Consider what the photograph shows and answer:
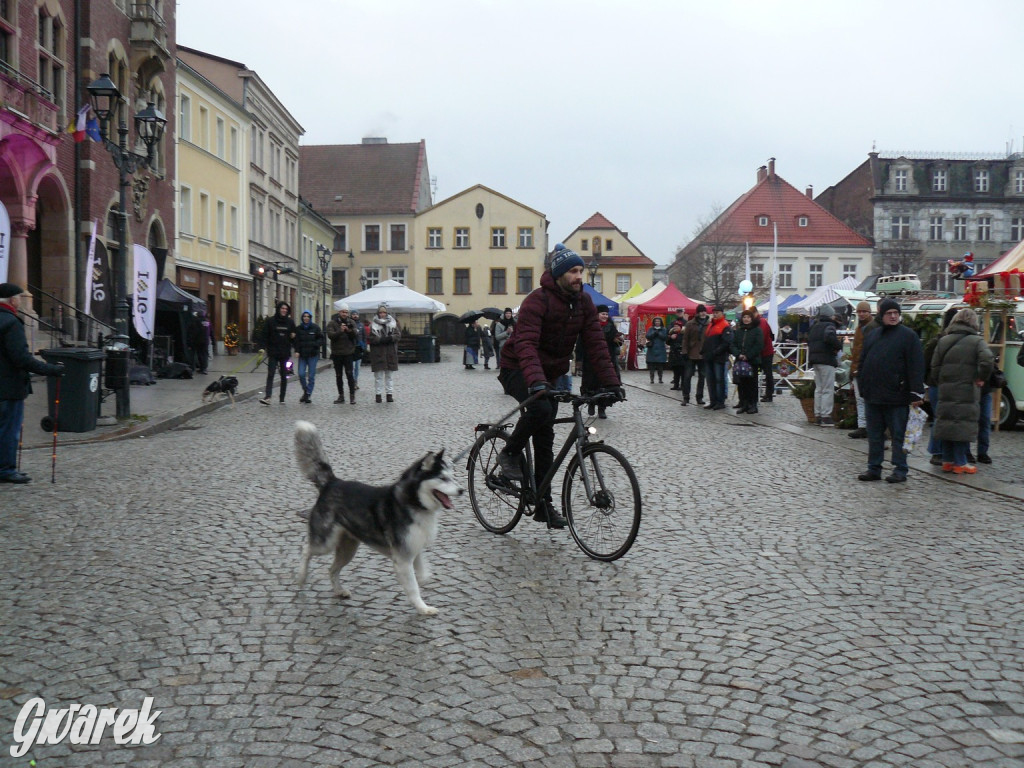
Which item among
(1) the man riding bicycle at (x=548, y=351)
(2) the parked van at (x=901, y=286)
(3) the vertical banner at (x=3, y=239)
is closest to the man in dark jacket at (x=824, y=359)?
(1) the man riding bicycle at (x=548, y=351)

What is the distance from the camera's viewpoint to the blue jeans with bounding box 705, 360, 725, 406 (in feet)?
59.9

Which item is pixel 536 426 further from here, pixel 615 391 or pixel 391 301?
pixel 391 301

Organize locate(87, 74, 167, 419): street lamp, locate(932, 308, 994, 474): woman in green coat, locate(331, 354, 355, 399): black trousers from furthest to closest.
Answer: locate(331, 354, 355, 399): black trousers < locate(87, 74, 167, 419): street lamp < locate(932, 308, 994, 474): woman in green coat

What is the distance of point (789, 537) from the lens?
7.09 metres

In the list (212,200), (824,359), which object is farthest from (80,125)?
(212,200)

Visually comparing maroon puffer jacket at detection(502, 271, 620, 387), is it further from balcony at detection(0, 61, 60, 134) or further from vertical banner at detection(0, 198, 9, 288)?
A: balcony at detection(0, 61, 60, 134)

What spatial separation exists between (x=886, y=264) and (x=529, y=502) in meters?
71.5

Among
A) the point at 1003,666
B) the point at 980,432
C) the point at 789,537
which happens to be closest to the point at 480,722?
the point at 1003,666

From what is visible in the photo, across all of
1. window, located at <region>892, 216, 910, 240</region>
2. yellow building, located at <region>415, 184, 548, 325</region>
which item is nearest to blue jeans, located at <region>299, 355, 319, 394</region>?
yellow building, located at <region>415, 184, 548, 325</region>

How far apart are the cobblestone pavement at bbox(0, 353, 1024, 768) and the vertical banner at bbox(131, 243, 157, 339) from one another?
25.2ft

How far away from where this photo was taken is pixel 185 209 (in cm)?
3747

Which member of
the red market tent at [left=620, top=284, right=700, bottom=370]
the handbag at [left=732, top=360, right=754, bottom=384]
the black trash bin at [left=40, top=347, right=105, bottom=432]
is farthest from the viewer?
the red market tent at [left=620, top=284, right=700, bottom=370]

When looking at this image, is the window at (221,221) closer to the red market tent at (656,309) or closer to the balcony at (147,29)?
the balcony at (147,29)

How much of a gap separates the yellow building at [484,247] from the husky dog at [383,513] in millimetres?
74461
